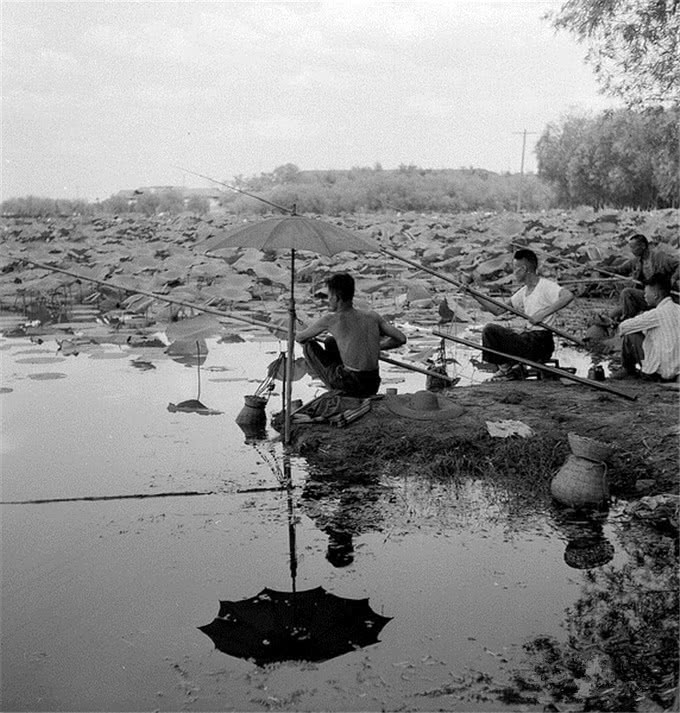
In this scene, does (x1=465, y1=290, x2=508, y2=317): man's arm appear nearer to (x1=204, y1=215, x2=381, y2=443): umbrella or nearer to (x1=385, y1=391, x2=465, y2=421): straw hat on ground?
(x1=385, y1=391, x2=465, y2=421): straw hat on ground

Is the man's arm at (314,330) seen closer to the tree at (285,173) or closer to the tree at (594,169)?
the tree at (594,169)

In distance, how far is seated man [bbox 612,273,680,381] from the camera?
5.29 m

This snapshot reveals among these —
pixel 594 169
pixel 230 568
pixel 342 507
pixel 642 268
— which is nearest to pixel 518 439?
pixel 342 507

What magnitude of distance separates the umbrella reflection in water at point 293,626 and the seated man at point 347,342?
213 centimetres

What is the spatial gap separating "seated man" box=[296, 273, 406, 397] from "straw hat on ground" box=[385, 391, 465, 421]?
0.24 m

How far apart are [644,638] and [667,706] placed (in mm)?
384

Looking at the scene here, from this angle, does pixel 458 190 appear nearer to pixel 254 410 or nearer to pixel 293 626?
pixel 254 410

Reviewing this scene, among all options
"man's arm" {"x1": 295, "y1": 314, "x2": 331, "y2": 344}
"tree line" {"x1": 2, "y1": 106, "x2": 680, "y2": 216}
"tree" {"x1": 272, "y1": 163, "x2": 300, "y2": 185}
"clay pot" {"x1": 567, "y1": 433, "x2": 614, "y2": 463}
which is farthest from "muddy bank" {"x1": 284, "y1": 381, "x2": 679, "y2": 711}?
"tree" {"x1": 272, "y1": 163, "x2": 300, "y2": 185}

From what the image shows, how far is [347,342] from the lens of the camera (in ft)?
16.1

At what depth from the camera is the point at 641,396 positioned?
16.8 ft

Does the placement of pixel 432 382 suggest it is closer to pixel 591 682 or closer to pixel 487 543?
pixel 487 543

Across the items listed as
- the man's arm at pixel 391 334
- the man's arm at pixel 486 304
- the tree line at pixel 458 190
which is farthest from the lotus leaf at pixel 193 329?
the tree line at pixel 458 190

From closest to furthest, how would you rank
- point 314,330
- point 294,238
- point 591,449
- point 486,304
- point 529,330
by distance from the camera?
point 591,449 → point 294,238 → point 314,330 → point 529,330 → point 486,304

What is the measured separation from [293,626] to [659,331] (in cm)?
353
